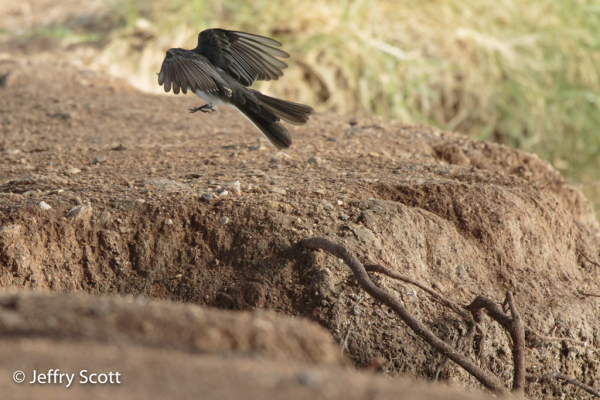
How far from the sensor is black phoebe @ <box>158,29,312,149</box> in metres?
2.07

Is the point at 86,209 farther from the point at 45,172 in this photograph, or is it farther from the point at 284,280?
the point at 284,280

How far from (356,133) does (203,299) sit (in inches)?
56.0

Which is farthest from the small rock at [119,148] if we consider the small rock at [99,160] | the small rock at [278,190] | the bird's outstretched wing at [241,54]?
the small rock at [278,190]

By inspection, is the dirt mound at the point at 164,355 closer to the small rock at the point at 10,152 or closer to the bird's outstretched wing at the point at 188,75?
the bird's outstretched wing at the point at 188,75

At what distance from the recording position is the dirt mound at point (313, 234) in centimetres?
182

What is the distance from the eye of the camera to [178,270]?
1917mm

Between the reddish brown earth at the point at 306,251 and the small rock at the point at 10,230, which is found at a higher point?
the reddish brown earth at the point at 306,251

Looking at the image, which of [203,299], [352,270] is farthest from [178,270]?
[352,270]

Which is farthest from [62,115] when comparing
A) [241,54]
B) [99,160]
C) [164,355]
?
[164,355]

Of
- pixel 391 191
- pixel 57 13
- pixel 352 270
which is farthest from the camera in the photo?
pixel 57 13

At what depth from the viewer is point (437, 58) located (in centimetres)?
522

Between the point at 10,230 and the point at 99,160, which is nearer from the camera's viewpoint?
the point at 10,230

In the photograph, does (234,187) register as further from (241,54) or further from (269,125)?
(241,54)

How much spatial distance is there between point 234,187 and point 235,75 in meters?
0.53
